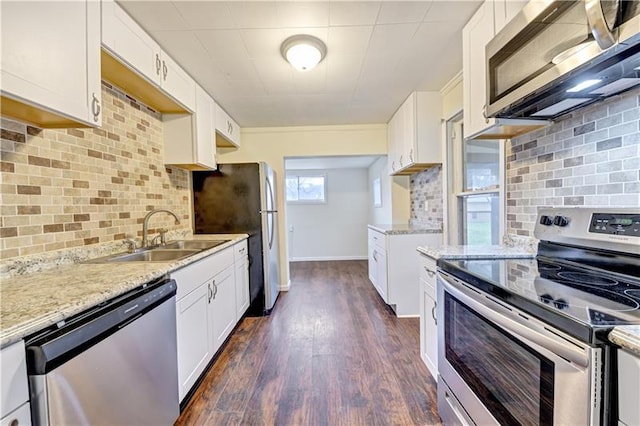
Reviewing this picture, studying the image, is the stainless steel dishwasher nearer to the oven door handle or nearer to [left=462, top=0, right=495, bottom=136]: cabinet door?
the oven door handle

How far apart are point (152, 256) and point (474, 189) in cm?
273

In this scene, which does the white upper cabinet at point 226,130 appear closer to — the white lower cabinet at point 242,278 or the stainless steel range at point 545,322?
the white lower cabinet at point 242,278

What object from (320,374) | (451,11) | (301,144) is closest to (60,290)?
(320,374)

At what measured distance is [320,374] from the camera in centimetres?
202

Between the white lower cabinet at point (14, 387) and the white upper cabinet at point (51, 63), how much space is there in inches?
33.3

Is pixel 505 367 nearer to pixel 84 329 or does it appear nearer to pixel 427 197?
pixel 84 329

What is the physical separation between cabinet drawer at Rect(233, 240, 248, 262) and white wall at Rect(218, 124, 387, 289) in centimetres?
102

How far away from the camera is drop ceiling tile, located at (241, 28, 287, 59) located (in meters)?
1.83

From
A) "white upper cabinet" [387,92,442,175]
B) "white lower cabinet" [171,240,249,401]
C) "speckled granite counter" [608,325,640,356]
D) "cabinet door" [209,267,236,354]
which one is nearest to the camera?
"speckled granite counter" [608,325,640,356]

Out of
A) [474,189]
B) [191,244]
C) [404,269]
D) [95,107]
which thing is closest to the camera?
[95,107]

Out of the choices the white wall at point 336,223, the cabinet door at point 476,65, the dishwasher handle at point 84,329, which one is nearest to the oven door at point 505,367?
the cabinet door at point 476,65

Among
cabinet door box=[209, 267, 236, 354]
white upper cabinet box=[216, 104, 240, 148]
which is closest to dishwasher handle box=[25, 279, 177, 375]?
cabinet door box=[209, 267, 236, 354]

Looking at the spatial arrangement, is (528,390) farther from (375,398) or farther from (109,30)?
(109,30)

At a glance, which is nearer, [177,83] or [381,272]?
[177,83]
